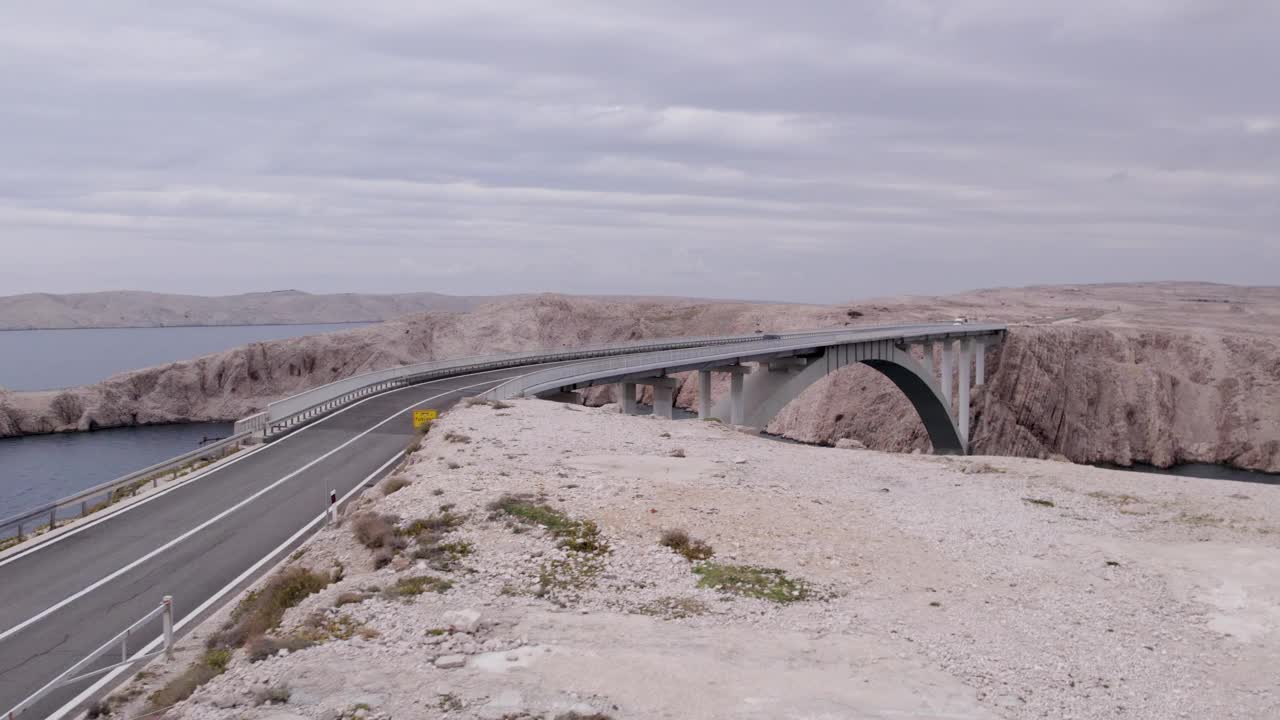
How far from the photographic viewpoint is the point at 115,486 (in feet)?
70.2

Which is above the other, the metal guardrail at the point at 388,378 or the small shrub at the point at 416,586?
the metal guardrail at the point at 388,378

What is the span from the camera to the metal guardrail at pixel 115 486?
17234 mm

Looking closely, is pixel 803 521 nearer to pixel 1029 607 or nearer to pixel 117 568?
pixel 1029 607

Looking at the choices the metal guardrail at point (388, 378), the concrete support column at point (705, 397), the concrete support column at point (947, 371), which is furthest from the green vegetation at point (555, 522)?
the concrete support column at point (947, 371)

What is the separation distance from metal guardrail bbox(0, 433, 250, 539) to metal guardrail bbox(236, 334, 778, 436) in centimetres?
155

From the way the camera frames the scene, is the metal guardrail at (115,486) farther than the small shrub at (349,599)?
Yes

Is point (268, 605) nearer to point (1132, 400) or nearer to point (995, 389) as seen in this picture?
point (995, 389)

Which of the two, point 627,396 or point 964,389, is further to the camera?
point 964,389

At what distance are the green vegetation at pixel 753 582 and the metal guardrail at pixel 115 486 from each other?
43.4 ft

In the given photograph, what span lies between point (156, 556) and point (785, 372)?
129 feet

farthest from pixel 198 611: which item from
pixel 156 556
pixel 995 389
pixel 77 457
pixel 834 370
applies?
pixel 995 389

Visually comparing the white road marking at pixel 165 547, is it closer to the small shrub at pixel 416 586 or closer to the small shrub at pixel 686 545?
the small shrub at pixel 416 586

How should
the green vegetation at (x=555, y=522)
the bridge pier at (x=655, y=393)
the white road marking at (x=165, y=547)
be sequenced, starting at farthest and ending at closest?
the bridge pier at (x=655, y=393)
the green vegetation at (x=555, y=522)
the white road marking at (x=165, y=547)

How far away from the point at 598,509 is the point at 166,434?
85906 millimetres
